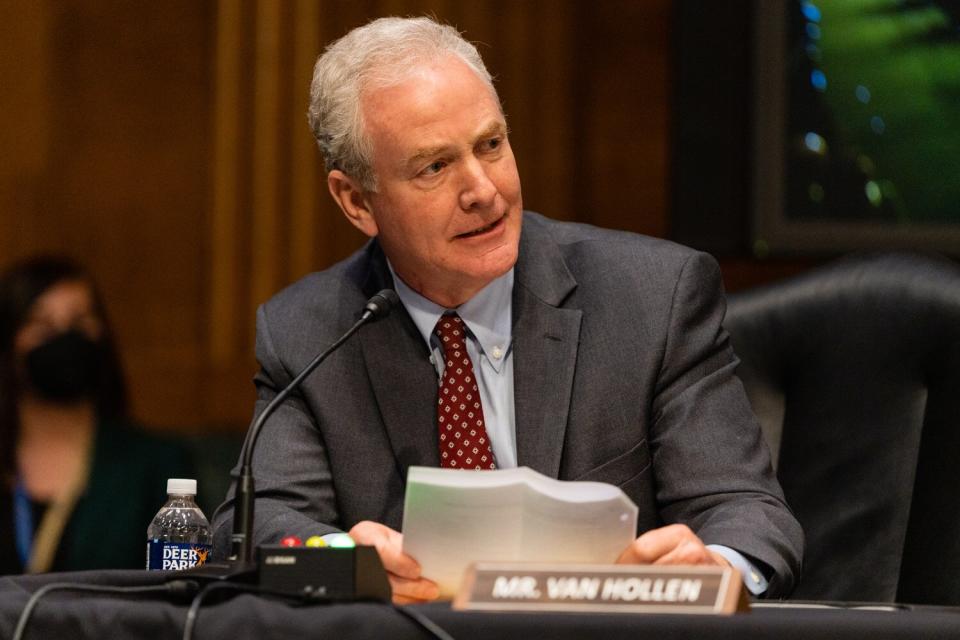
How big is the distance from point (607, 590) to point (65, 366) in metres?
2.61

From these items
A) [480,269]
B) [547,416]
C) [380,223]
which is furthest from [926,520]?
[380,223]

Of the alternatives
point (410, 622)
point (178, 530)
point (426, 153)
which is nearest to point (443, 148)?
point (426, 153)

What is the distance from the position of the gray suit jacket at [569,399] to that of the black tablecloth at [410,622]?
73 cm

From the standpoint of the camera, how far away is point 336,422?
2281 millimetres

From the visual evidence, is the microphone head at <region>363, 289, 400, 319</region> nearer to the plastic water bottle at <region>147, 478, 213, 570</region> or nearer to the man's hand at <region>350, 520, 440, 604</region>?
the man's hand at <region>350, 520, 440, 604</region>

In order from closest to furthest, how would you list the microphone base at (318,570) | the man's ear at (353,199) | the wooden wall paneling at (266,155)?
the microphone base at (318,570), the man's ear at (353,199), the wooden wall paneling at (266,155)

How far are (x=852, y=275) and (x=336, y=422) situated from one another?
918 mm

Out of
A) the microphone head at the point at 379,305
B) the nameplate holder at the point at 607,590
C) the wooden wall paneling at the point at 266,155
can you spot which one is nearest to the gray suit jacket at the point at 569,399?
the microphone head at the point at 379,305

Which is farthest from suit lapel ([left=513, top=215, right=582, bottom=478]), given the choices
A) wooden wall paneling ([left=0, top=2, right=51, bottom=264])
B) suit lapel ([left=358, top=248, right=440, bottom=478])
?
wooden wall paneling ([left=0, top=2, right=51, bottom=264])

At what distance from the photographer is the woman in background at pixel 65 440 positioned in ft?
11.6

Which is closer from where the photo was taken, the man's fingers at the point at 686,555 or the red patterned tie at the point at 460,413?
the man's fingers at the point at 686,555

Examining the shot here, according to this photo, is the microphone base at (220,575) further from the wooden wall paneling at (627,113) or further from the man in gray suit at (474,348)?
the wooden wall paneling at (627,113)

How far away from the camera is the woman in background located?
3.52 m

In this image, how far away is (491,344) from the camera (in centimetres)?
231
